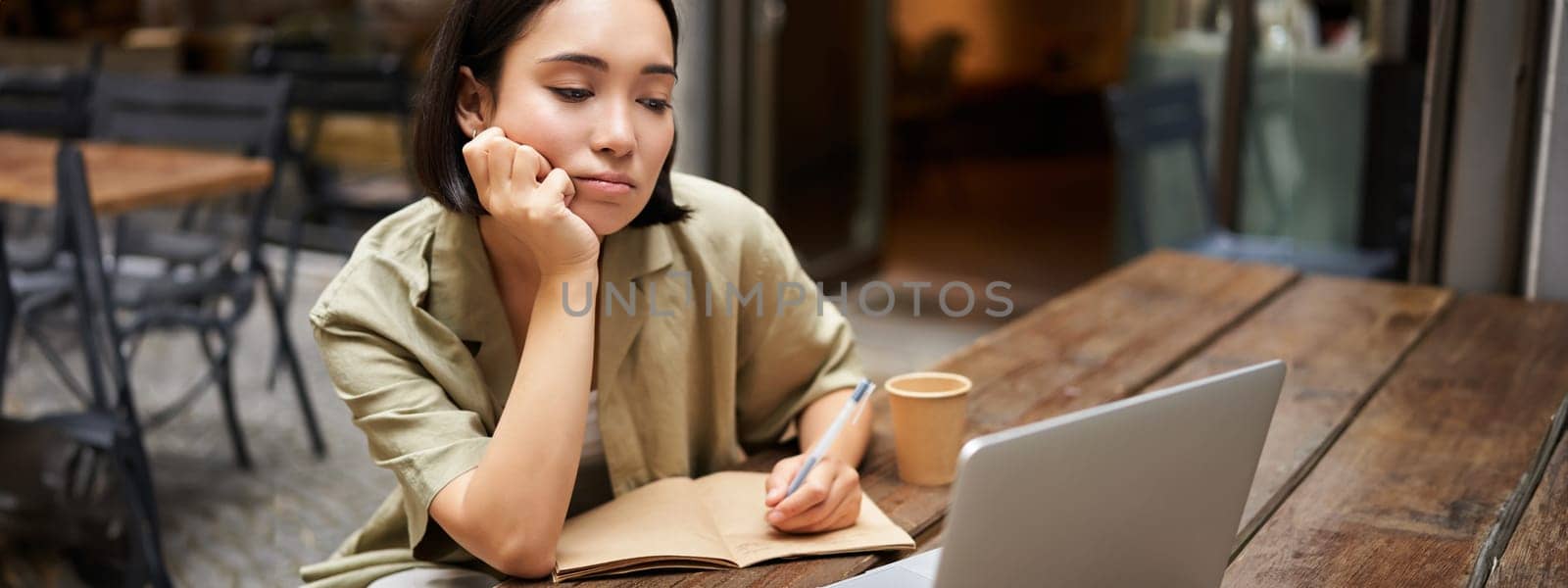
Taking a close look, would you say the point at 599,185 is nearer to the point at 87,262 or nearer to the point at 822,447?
the point at 822,447

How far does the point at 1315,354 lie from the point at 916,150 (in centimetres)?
500

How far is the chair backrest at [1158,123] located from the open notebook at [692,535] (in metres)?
2.65

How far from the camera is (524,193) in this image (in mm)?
1147

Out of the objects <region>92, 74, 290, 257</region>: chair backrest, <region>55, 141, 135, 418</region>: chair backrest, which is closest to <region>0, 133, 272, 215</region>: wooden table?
<region>92, 74, 290, 257</region>: chair backrest

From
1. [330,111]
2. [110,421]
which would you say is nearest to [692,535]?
[110,421]

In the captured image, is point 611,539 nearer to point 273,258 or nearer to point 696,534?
point 696,534

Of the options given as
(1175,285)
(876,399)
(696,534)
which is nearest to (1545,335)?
(1175,285)

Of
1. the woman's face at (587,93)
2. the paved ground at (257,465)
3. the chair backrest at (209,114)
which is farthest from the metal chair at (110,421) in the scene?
the woman's face at (587,93)

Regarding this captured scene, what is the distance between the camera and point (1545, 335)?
73.9 inches

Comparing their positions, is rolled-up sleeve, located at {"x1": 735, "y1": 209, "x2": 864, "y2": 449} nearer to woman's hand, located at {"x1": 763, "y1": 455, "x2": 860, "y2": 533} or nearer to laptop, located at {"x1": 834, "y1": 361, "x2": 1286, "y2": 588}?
woman's hand, located at {"x1": 763, "y1": 455, "x2": 860, "y2": 533}

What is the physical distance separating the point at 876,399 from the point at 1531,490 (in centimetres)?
69

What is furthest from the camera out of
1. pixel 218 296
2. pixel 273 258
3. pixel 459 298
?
pixel 273 258

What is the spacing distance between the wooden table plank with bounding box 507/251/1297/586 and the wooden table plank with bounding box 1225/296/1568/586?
0.89 ft

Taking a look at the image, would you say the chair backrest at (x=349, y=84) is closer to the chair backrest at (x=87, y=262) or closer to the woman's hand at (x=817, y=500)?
the chair backrest at (x=87, y=262)
